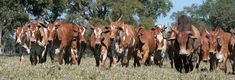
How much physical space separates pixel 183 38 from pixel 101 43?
366cm

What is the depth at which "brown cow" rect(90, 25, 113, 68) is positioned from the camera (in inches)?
880

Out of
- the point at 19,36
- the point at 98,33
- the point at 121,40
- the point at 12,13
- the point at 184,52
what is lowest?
the point at 12,13

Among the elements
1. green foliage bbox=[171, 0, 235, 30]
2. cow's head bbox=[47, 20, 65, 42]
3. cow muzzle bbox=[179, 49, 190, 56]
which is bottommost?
green foliage bbox=[171, 0, 235, 30]

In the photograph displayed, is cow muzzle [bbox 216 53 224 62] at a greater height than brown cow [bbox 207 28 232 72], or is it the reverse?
brown cow [bbox 207 28 232 72]

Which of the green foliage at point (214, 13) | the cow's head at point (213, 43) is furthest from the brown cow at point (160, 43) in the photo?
the green foliage at point (214, 13)

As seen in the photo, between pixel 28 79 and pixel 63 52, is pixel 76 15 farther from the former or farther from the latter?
pixel 28 79

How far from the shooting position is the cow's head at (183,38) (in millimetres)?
20375

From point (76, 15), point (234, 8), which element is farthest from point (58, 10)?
point (234, 8)

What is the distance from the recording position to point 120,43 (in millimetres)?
22234

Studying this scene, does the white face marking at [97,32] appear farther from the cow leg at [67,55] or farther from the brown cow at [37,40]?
the brown cow at [37,40]

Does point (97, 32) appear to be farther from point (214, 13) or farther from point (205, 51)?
point (214, 13)

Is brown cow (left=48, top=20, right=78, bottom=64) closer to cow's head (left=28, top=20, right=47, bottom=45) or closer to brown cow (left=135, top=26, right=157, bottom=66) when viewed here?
cow's head (left=28, top=20, right=47, bottom=45)

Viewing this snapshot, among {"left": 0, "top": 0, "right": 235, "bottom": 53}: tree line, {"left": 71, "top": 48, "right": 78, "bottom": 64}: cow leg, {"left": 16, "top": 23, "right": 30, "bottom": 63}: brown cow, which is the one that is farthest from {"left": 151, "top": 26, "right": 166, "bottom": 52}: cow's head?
{"left": 0, "top": 0, "right": 235, "bottom": 53}: tree line

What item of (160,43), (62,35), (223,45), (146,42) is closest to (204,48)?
(223,45)
